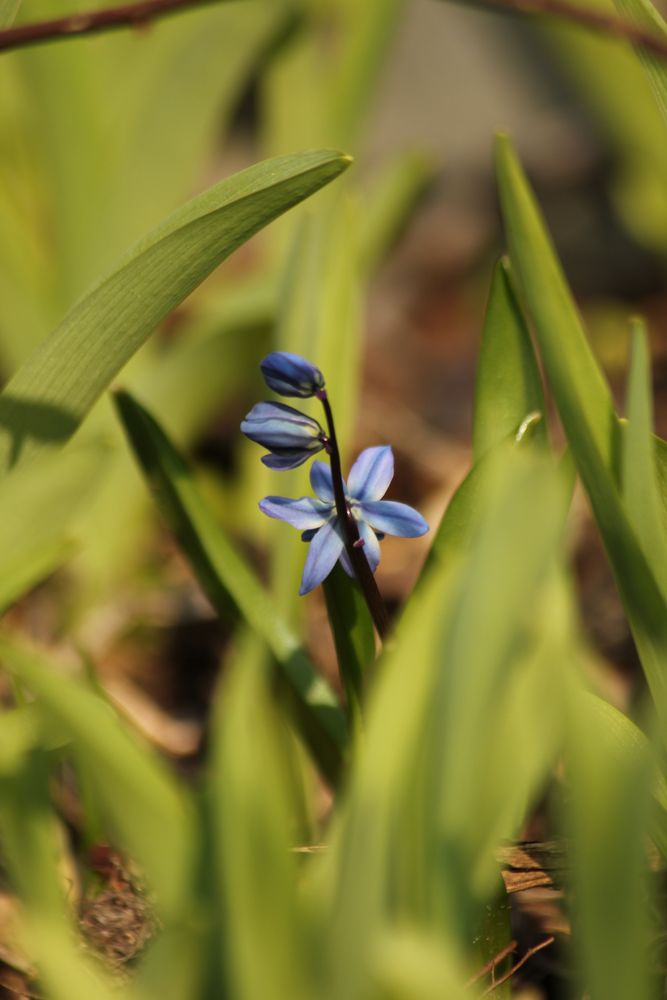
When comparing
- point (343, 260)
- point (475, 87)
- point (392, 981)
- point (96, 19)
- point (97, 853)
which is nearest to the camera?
point (392, 981)

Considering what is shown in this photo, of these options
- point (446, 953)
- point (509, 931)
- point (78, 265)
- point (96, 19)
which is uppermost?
point (96, 19)

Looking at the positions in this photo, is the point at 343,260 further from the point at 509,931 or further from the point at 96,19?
the point at 509,931

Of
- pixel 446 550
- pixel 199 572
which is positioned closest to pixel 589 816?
pixel 446 550

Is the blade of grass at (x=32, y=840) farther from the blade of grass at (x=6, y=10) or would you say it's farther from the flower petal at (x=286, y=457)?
the blade of grass at (x=6, y=10)

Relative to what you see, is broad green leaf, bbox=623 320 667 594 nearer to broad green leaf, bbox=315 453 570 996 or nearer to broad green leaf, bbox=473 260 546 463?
broad green leaf, bbox=473 260 546 463

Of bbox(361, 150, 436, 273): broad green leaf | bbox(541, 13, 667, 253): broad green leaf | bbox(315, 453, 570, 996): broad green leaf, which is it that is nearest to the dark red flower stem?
bbox(315, 453, 570, 996): broad green leaf
